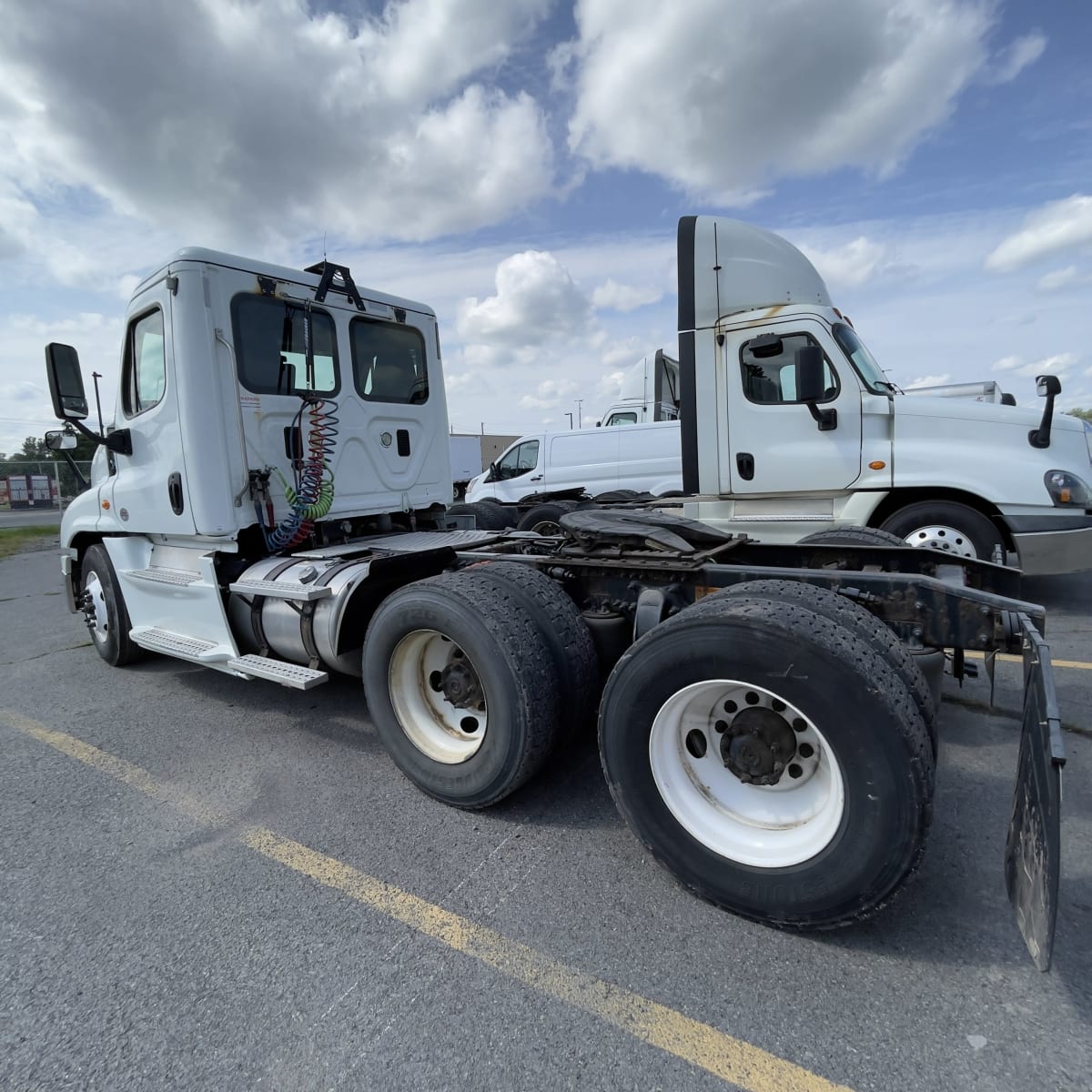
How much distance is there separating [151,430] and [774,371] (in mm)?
5367

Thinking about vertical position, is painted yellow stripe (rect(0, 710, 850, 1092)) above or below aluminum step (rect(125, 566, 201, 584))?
below

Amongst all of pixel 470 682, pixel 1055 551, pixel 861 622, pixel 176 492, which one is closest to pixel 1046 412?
pixel 1055 551

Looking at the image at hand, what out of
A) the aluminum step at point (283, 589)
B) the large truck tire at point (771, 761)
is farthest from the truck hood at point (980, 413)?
the aluminum step at point (283, 589)

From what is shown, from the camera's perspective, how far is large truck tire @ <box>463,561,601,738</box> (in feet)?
9.68

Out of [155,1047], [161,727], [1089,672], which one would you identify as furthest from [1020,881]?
[161,727]

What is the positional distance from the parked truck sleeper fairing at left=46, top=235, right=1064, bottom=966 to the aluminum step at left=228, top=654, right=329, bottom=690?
2cm

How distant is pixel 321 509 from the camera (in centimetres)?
469

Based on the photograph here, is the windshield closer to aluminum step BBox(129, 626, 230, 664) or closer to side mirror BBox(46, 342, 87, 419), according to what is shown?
aluminum step BBox(129, 626, 230, 664)

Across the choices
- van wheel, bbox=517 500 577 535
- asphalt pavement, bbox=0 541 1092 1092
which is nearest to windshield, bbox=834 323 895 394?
asphalt pavement, bbox=0 541 1092 1092

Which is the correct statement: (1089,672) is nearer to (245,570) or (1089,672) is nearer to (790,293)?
(790,293)

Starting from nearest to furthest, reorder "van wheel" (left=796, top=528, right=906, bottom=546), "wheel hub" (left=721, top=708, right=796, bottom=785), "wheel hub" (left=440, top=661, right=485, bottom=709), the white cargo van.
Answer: "wheel hub" (left=721, top=708, right=796, bottom=785), "wheel hub" (left=440, top=661, right=485, bottom=709), "van wheel" (left=796, top=528, right=906, bottom=546), the white cargo van

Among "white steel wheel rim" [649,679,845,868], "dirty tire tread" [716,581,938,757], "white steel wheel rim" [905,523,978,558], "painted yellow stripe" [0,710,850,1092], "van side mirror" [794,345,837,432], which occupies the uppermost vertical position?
"van side mirror" [794,345,837,432]

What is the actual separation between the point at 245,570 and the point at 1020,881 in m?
4.32

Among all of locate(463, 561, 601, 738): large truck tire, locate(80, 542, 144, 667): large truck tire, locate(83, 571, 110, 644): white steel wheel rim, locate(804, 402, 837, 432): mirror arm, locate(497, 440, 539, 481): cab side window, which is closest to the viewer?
locate(463, 561, 601, 738): large truck tire
